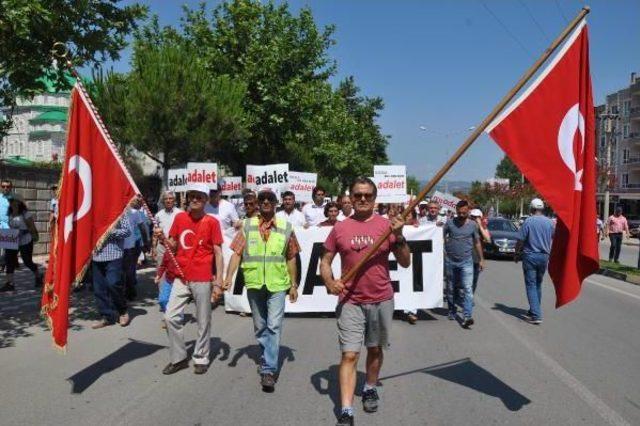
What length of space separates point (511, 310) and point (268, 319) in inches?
208

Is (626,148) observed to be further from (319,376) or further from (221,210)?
(319,376)

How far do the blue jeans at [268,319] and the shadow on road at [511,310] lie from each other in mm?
4720

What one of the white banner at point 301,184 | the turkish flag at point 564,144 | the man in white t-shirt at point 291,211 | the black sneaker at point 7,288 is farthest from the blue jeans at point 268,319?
the white banner at point 301,184

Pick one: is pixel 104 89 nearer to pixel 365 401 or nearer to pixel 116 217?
pixel 116 217

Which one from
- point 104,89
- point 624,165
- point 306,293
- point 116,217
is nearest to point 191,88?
point 104,89

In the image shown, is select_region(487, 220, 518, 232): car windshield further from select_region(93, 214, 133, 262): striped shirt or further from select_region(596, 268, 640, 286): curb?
select_region(93, 214, 133, 262): striped shirt

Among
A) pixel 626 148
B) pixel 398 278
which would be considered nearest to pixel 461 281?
pixel 398 278

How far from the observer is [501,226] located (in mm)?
21797

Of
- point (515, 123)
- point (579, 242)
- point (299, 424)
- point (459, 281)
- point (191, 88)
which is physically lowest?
point (299, 424)

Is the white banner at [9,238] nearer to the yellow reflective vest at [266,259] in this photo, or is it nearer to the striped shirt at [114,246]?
the striped shirt at [114,246]

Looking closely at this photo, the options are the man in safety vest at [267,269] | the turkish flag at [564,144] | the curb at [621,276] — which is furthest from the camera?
the curb at [621,276]

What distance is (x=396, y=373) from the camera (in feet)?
19.2

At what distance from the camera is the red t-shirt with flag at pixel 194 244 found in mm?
5941

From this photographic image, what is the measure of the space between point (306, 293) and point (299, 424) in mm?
4346
